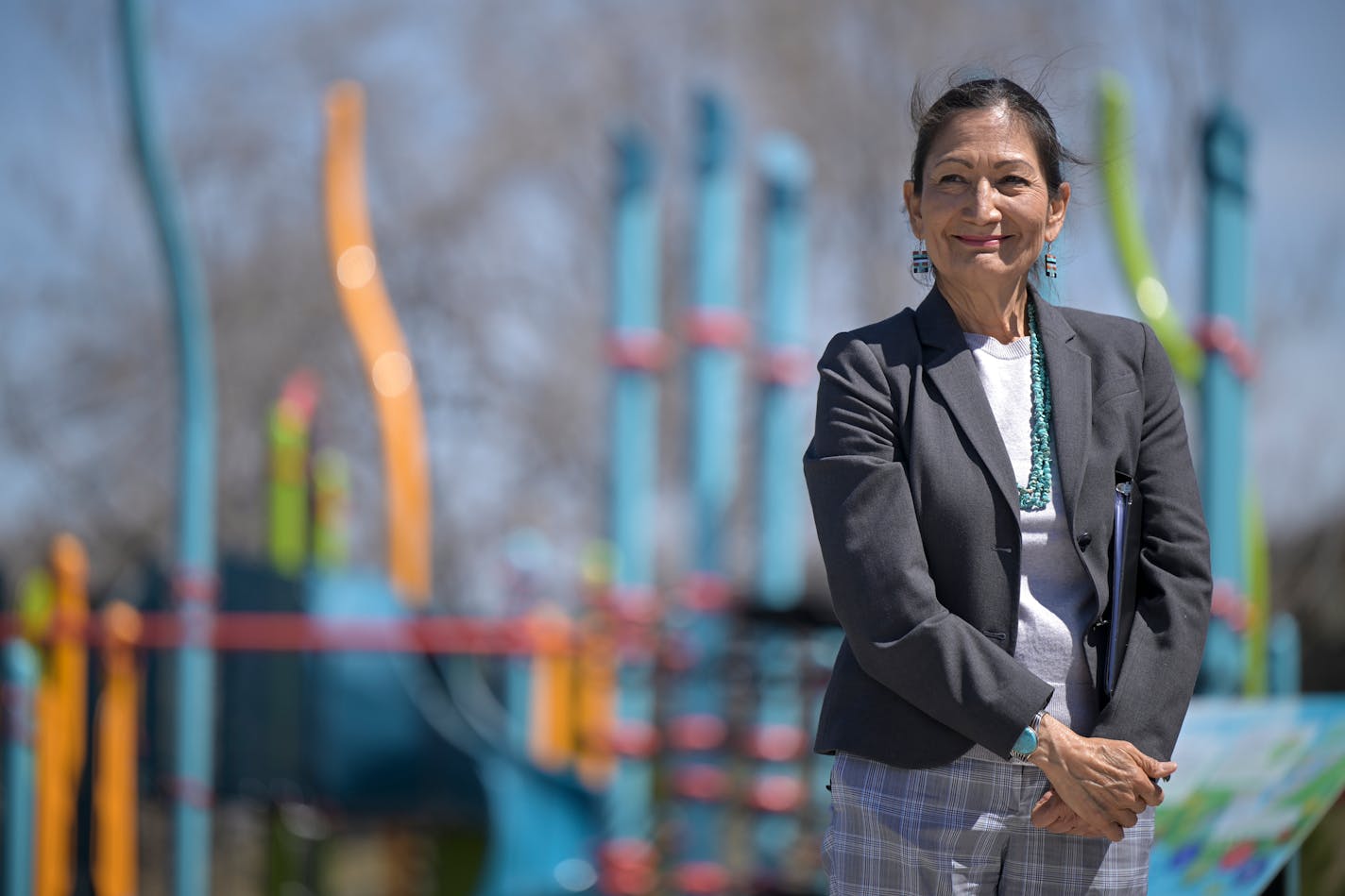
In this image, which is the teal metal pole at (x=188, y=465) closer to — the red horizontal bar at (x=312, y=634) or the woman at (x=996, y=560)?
the red horizontal bar at (x=312, y=634)

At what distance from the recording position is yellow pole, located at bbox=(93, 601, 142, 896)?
6645 millimetres

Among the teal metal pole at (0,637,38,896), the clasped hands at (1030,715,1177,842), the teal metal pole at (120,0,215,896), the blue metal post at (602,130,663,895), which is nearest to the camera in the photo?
the clasped hands at (1030,715,1177,842)

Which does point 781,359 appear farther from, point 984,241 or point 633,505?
point 984,241

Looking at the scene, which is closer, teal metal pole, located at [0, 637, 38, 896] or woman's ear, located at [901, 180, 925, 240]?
woman's ear, located at [901, 180, 925, 240]

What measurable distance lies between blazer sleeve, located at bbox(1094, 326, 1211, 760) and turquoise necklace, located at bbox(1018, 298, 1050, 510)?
0.40 ft

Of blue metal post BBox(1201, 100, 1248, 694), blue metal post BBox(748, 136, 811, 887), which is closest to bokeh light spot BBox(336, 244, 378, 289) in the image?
blue metal post BBox(748, 136, 811, 887)

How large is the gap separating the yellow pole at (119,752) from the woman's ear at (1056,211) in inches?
209

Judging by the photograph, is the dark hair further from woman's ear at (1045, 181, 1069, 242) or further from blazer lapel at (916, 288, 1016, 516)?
blazer lapel at (916, 288, 1016, 516)

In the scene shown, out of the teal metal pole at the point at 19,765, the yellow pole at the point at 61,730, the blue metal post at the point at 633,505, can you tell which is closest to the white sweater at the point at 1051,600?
the blue metal post at the point at 633,505

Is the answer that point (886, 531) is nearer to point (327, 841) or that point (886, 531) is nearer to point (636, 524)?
point (636, 524)

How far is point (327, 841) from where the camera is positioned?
28.3ft

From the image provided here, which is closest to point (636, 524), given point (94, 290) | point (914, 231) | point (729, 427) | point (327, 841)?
point (729, 427)

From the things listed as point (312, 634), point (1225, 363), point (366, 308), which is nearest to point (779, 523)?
point (312, 634)

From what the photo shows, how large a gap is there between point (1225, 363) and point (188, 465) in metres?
3.32
